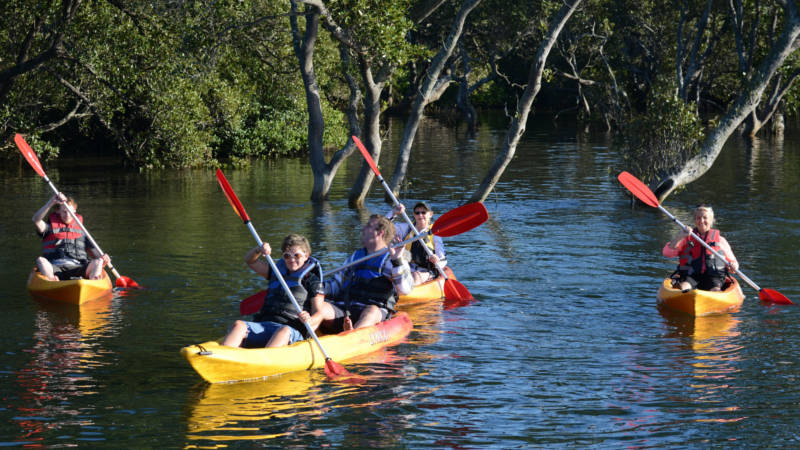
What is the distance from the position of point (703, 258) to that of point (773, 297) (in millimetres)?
898

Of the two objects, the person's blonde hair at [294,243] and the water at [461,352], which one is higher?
the person's blonde hair at [294,243]

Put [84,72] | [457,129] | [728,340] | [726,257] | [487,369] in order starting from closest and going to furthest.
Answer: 1. [487,369]
2. [728,340]
3. [726,257]
4. [84,72]
5. [457,129]

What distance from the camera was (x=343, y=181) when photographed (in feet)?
81.7

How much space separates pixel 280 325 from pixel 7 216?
11.9 m

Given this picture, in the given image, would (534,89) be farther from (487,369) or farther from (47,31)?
(47,31)

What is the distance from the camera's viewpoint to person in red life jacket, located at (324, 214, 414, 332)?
927 centimetres

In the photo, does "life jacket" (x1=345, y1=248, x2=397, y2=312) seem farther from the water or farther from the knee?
the knee

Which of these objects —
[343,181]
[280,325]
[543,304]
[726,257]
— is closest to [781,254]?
[726,257]

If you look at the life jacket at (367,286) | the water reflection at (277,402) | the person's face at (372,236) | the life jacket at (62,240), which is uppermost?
the person's face at (372,236)

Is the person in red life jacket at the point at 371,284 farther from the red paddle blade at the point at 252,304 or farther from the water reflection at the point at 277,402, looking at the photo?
the red paddle blade at the point at 252,304

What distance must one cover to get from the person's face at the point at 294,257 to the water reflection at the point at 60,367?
1905 millimetres

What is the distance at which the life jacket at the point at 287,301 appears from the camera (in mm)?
8633

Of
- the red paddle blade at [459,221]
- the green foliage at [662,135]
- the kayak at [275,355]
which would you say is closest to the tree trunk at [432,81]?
the green foliage at [662,135]

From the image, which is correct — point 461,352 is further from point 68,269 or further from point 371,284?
point 68,269
